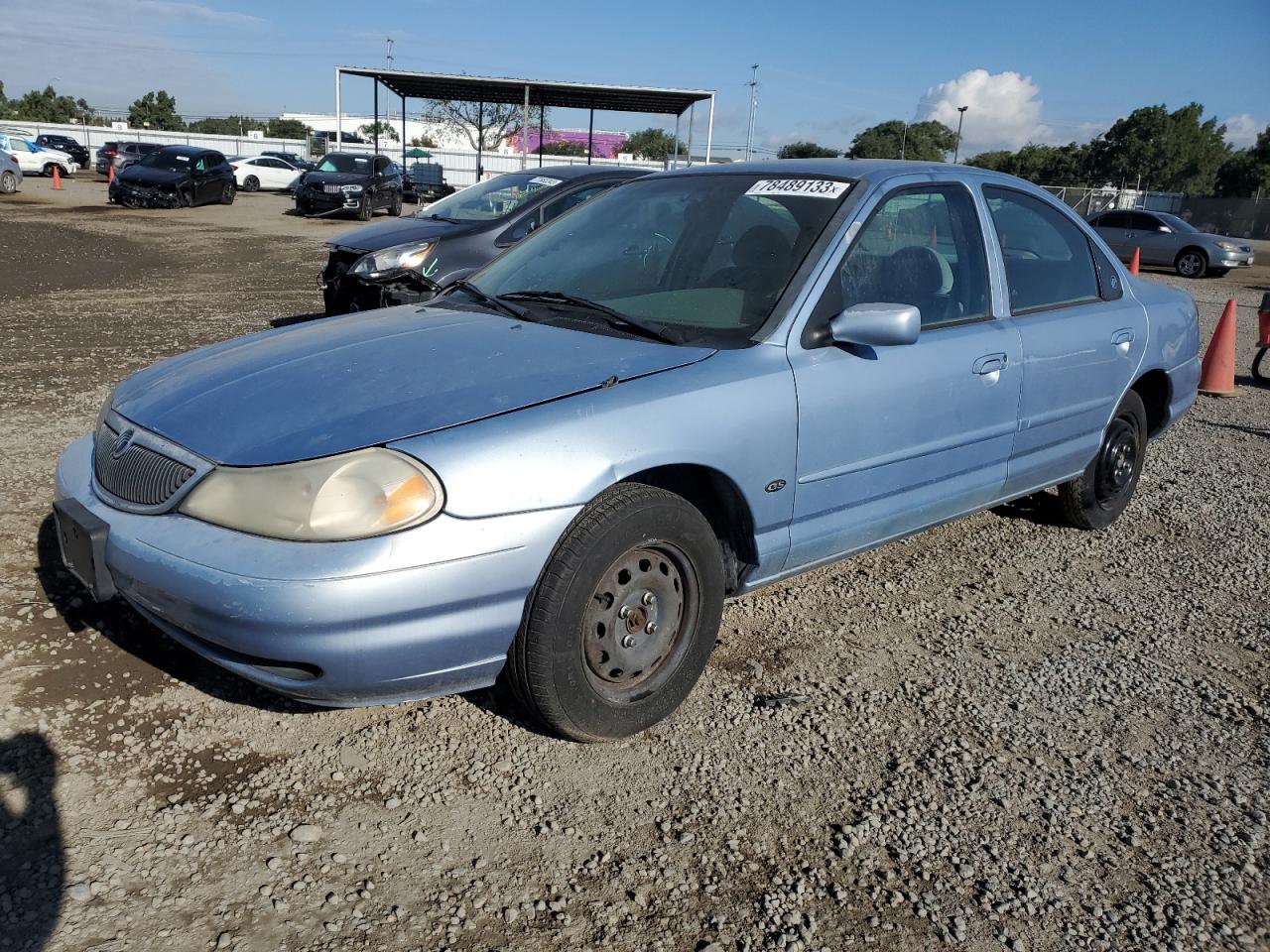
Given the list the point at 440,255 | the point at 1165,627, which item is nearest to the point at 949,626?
the point at 1165,627

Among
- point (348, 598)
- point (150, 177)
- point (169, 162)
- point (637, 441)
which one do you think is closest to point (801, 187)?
point (637, 441)

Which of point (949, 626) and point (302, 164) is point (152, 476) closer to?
point (949, 626)

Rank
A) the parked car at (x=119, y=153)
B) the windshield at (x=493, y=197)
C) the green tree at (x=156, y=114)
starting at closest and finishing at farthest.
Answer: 1. the windshield at (x=493, y=197)
2. the parked car at (x=119, y=153)
3. the green tree at (x=156, y=114)

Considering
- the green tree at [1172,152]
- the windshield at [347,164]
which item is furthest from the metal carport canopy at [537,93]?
the green tree at [1172,152]

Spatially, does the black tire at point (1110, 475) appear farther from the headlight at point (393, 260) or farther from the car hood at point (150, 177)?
the car hood at point (150, 177)

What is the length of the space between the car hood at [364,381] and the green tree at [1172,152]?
75054 mm

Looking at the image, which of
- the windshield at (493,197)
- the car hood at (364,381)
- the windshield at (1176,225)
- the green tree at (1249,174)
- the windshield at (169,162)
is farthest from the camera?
the green tree at (1249,174)

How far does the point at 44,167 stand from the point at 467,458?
4103 centimetres

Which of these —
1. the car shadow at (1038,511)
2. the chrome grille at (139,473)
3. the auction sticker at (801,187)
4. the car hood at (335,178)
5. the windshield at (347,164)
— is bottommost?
the car shadow at (1038,511)

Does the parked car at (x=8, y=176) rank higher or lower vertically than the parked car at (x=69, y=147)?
lower

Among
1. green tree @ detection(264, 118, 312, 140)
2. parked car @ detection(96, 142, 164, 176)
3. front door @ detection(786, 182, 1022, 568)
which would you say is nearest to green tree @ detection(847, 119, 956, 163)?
parked car @ detection(96, 142, 164, 176)

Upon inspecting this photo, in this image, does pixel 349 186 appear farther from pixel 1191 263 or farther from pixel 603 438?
pixel 603 438

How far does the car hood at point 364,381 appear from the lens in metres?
2.52

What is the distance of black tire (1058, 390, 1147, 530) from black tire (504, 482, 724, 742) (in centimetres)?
249
